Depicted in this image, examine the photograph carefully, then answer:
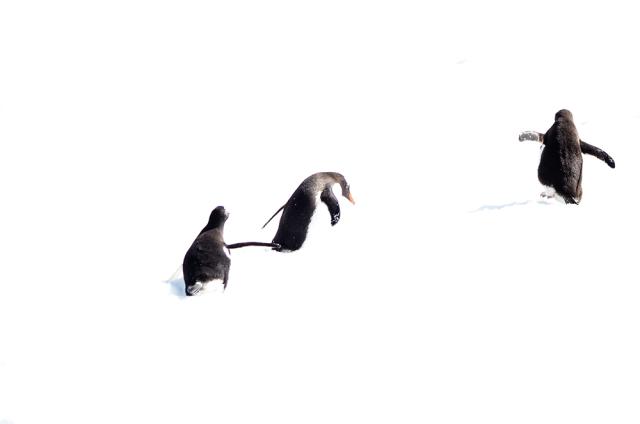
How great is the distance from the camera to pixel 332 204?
6.23m

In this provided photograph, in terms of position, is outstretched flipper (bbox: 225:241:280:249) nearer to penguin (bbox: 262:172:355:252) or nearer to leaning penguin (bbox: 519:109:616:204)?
penguin (bbox: 262:172:355:252)

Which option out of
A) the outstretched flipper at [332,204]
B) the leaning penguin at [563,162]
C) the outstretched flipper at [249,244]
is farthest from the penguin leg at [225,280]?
the leaning penguin at [563,162]

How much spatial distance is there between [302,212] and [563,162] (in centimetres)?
196

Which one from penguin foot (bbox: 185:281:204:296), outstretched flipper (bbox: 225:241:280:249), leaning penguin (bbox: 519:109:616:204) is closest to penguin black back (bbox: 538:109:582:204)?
leaning penguin (bbox: 519:109:616:204)

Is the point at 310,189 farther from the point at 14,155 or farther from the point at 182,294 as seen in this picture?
the point at 14,155

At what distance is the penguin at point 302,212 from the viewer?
6086mm

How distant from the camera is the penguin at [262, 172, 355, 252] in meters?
6.09

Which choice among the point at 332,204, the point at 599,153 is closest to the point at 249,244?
the point at 332,204

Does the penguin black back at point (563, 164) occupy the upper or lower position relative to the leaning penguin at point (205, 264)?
upper

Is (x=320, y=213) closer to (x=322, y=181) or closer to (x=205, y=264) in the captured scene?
(x=322, y=181)

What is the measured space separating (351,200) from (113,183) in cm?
338

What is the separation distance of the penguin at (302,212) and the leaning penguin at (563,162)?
62.6 inches

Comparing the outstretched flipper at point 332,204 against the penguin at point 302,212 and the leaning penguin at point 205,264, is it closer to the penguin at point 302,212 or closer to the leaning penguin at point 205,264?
the penguin at point 302,212

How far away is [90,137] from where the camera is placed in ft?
34.8
